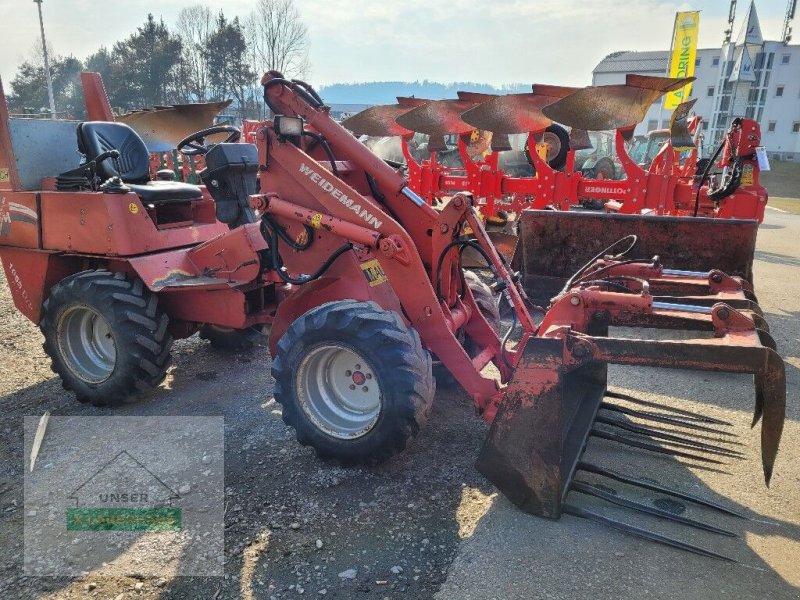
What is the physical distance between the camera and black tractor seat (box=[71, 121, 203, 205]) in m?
4.44

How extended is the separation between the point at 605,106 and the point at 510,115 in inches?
59.3

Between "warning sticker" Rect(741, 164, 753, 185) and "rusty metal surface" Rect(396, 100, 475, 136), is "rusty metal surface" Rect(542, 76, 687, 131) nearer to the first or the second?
"warning sticker" Rect(741, 164, 753, 185)

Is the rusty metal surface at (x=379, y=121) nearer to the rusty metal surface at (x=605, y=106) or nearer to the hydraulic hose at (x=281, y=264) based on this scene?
the rusty metal surface at (x=605, y=106)

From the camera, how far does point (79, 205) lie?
409cm

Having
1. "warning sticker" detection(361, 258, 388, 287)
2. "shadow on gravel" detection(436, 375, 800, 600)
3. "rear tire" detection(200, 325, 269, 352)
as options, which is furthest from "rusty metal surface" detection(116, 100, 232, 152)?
"shadow on gravel" detection(436, 375, 800, 600)

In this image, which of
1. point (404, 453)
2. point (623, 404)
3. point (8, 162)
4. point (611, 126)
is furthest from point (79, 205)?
point (611, 126)

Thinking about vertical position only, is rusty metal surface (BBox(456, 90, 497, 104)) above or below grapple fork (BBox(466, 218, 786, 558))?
above

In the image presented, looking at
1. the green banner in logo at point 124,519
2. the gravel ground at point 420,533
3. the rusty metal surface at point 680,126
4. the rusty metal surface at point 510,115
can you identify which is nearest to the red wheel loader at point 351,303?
the gravel ground at point 420,533

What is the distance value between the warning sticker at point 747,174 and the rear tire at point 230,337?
5924mm

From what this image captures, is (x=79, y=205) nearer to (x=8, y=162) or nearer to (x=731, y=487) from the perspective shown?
(x=8, y=162)

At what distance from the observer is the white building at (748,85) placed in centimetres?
4109

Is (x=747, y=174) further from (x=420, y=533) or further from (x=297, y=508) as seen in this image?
(x=297, y=508)

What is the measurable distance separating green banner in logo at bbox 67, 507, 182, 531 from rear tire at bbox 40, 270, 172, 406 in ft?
4.02

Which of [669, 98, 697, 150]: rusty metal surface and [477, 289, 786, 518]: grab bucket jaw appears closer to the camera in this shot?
[477, 289, 786, 518]: grab bucket jaw
